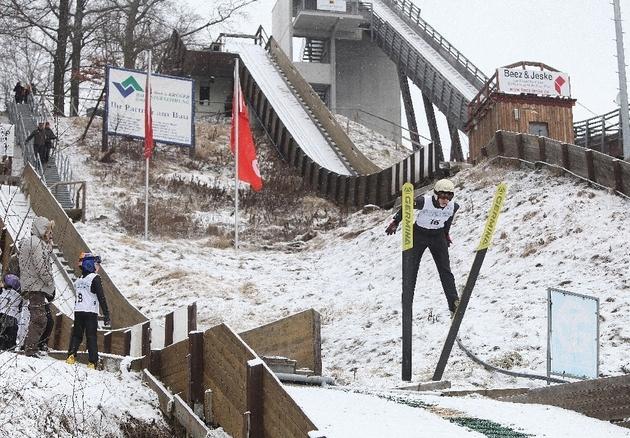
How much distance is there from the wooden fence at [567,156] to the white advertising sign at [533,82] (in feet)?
16.4

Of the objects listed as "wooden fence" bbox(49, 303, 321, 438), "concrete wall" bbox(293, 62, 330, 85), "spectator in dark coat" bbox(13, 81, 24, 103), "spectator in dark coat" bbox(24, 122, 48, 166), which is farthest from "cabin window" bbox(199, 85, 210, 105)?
"wooden fence" bbox(49, 303, 321, 438)

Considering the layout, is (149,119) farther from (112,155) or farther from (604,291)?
(604,291)

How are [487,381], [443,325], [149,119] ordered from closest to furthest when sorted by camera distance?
1. [487,381]
2. [443,325]
3. [149,119]

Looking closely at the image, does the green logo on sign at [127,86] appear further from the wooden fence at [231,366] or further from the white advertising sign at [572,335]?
the white advertising sign at [572,335]

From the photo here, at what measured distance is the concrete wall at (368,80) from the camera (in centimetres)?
5675

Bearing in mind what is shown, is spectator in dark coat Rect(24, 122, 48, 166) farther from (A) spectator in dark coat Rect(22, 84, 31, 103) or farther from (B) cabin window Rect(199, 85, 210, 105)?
(B) cabin window Rect(199, 85, 210, 105)

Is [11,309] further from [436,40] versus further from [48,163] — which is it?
[436,40]

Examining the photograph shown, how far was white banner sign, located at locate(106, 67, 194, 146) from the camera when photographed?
104 ft

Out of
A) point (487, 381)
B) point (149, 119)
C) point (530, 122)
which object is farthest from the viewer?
Answer: point (530, 122)

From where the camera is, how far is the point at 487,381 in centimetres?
1265

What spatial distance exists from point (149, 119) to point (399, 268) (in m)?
9.30

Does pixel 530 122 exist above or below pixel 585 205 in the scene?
above

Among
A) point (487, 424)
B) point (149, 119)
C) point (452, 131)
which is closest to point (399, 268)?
point (149, 119)

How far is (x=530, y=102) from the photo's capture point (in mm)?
29047
